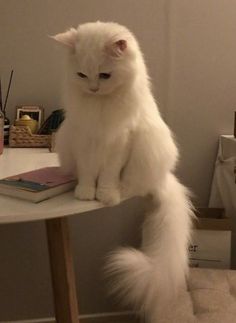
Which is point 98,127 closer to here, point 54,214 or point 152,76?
point 54,214

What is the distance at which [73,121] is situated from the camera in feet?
2.84

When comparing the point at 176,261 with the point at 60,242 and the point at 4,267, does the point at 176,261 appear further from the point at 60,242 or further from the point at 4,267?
the point at 4,267

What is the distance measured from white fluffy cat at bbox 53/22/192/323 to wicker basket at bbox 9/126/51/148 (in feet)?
1.55

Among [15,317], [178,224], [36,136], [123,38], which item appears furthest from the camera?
[15,317]

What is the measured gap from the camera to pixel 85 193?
84cm

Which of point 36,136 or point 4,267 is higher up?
point 36,136

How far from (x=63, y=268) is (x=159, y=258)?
27cm

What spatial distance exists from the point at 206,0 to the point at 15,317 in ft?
5.13

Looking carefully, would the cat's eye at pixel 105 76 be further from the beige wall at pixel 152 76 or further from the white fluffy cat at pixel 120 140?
the beige wall at pixel 152 76

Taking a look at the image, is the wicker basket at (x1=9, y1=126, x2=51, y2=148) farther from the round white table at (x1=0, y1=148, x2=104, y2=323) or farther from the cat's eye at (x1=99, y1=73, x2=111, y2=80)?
the cat's eye at (x1=99, y1=73, x2=111, y2=80)

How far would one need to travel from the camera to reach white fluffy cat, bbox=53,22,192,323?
801mm

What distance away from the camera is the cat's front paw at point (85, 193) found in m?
0.84

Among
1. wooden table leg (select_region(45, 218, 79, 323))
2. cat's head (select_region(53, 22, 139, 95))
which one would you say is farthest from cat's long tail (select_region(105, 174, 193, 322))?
cat's head (select_region(53, 22, 139, 95))

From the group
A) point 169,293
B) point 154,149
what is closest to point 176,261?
point 169,293
